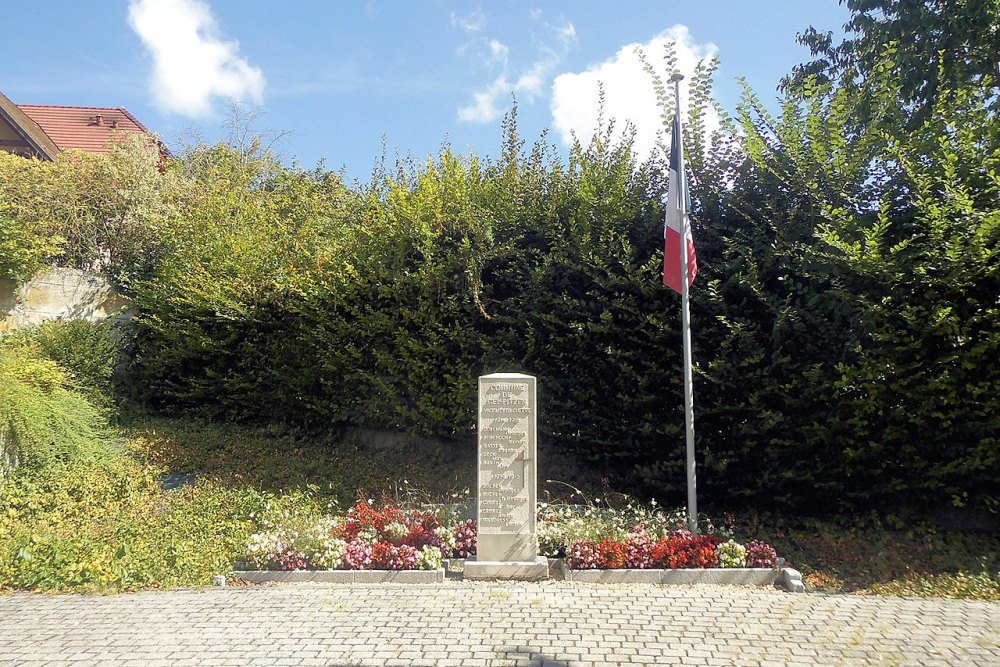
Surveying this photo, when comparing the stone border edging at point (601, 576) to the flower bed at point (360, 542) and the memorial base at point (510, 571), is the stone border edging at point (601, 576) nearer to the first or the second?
the flower bed at point (360, 542)

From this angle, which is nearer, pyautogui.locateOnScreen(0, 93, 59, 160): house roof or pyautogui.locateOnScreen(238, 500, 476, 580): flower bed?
pyautogui.locateOnScreen(238, 500, 476, 580): flower bed

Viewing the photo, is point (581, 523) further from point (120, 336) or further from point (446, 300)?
point (120, 336)

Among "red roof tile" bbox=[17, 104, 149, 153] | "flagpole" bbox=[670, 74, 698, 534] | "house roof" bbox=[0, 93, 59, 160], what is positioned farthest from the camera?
"red roof tile" bbox=[17, 104, 149, 153]

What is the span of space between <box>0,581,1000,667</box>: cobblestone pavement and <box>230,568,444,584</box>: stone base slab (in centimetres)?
13

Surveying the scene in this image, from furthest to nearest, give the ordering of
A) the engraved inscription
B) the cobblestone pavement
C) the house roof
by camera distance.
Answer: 1. the house roof
2. the engraved inscription
3. the cobblestone pavement

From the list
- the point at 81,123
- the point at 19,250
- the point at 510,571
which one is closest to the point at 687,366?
the point at 510,571

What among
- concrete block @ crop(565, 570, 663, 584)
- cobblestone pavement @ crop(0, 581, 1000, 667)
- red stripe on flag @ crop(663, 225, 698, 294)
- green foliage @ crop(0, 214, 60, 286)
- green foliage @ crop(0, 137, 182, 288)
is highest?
green foliage @ crop(0, 137, 182, 288)

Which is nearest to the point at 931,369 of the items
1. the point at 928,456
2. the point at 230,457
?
the point at 928,456

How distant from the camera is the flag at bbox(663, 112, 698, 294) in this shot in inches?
259

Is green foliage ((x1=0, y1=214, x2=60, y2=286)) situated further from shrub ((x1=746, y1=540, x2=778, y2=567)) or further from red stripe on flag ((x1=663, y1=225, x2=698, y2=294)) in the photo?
shrub ((x1=746, y1=540, x2=778, y2=567))

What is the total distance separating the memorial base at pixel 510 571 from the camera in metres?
5.90

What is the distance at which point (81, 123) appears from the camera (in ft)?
70.5

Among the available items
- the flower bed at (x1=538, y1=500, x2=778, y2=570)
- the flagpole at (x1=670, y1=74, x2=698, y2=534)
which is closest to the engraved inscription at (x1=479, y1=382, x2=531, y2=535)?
the flower bed at (x1=538, y1=500, x2=778, y2=570)

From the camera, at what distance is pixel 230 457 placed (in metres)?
9.12
